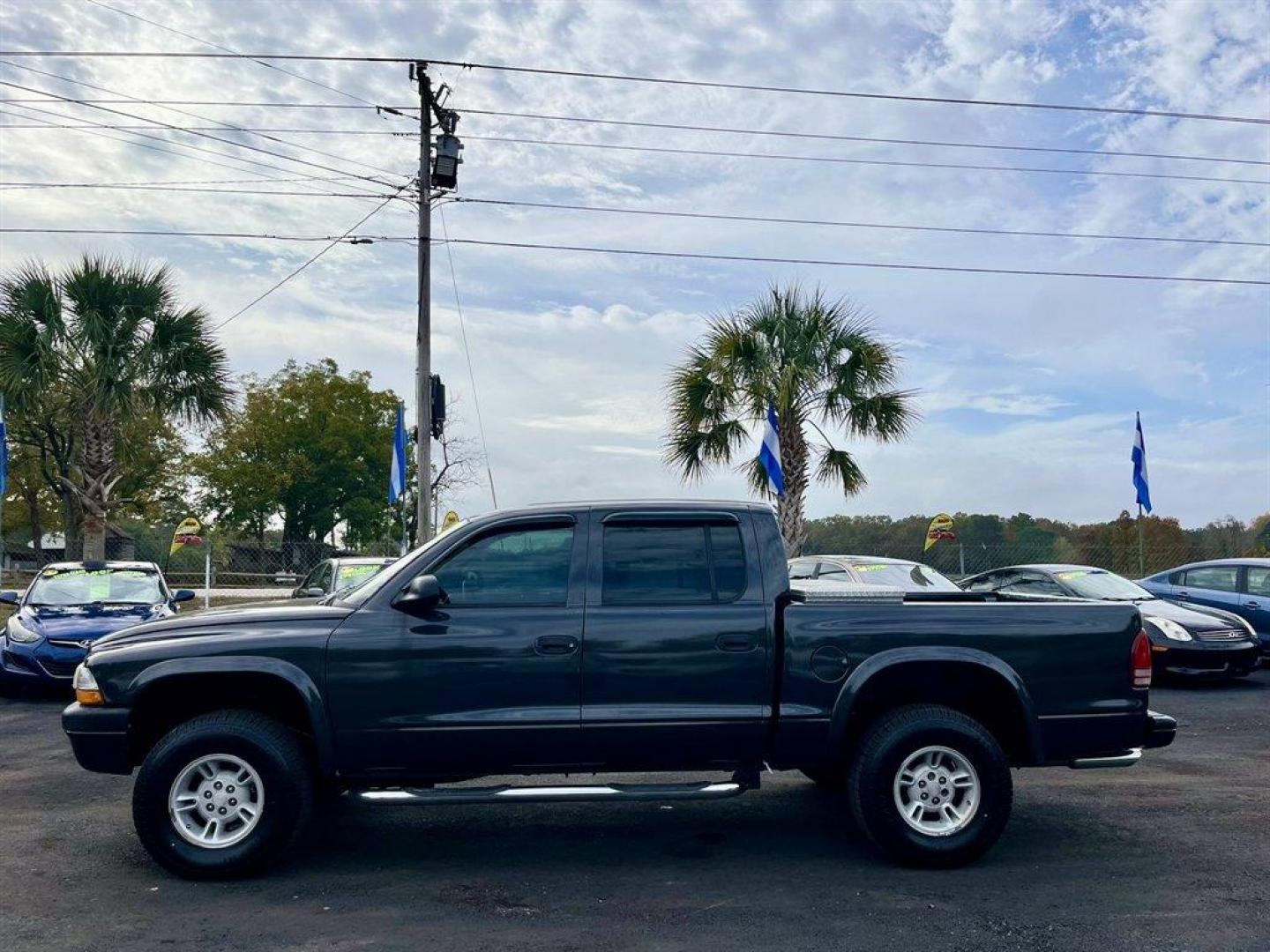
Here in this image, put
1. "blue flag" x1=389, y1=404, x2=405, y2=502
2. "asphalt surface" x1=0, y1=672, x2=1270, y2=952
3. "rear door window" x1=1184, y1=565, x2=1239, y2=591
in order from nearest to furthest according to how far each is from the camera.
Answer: "asphalt surface" x1=0, y1=672, x2=1270, y2=952, "rear door window" x1=1184, y1=565, x2=1239, y2=591, "blue flag" x1=389, y1=404, x2=405, y2=502

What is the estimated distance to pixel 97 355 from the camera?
64.8ft

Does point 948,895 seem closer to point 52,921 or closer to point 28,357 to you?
point 52,921

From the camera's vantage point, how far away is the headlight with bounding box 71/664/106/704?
5410 mm

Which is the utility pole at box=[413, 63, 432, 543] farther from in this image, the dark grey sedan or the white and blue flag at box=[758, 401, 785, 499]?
the dark grey sedan

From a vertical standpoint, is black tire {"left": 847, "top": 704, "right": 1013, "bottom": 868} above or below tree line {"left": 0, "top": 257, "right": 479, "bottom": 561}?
below

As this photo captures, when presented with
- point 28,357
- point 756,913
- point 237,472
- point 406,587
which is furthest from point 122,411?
point 237,472

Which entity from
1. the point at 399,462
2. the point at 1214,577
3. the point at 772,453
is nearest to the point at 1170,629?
the point at 1214,577

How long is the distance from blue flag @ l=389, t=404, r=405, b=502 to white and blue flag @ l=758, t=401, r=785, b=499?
7.21 m

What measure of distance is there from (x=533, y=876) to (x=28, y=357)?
59.5ft

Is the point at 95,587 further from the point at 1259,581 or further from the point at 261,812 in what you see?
the point at 1259,581

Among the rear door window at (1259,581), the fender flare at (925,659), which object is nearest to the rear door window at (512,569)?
the fender flare at (925,659)

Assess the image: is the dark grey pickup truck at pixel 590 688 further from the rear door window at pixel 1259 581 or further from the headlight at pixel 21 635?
the rear door window at pixel 1259 581

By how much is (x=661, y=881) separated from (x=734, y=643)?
4.01 ft

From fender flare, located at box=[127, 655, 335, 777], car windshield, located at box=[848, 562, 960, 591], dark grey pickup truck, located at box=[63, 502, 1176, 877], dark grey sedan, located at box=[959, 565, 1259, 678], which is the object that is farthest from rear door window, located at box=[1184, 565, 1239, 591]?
fender flare, located at box=[127, 655, 335, 777]
